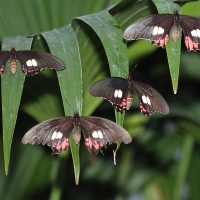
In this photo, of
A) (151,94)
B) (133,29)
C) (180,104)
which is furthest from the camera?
(180,104)

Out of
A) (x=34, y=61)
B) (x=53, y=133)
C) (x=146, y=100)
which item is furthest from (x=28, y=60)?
(x=146, y=100)

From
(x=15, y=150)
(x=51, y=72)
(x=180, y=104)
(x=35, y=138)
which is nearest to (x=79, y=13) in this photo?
(x=51, y=72)

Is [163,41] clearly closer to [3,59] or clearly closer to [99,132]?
[99,132]

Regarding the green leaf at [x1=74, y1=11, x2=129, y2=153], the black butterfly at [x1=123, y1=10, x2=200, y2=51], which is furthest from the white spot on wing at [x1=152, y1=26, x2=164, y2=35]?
the green leaf at [x1=74, y1=11, x2=129, y2=153]

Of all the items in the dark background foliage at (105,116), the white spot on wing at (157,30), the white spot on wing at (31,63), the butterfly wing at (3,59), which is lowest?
the dark background foliage at (105,116)

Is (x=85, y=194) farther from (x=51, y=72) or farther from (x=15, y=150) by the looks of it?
(x=51, y=72)

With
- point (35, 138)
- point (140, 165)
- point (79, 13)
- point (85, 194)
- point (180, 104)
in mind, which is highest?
point (79, 13)

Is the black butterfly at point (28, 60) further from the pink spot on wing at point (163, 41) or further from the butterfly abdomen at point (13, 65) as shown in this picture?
the pink spot on wing at point (163, 41)

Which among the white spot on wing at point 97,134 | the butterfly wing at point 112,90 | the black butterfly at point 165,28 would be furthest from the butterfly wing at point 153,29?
the white spot on wing at point 97,134
